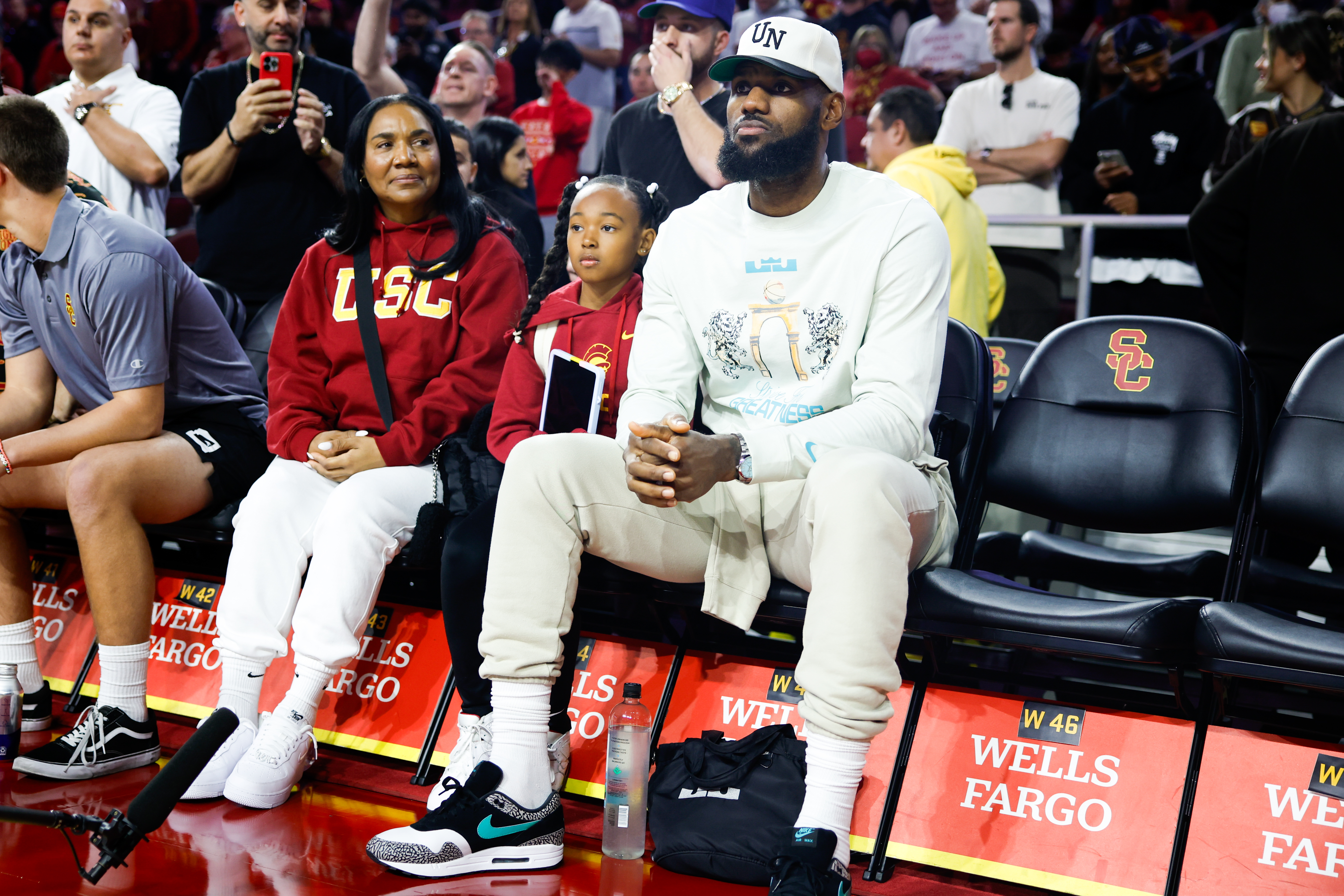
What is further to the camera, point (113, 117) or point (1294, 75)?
point (113, 117)

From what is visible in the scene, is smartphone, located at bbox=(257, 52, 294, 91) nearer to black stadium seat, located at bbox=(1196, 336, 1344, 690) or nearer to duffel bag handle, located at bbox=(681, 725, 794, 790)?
duffel bag handle, located at bbox=(681, 725, 794, 790)

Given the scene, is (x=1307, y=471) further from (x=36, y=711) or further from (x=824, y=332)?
(x=36, y=711)

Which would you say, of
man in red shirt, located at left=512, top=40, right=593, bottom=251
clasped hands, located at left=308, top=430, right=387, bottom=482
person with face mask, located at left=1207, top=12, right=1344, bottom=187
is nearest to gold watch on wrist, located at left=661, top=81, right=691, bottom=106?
clasped hands, located at left=308, top=430, right=387, bottom=482

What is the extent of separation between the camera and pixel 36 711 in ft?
11.4

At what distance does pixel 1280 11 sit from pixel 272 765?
Answer: 25.7 feet

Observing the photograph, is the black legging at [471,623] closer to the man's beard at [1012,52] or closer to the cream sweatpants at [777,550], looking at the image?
the cream sweatpants at [777,550]

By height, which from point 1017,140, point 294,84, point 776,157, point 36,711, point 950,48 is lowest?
point 36,711

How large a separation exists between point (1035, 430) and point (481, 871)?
6.09ft

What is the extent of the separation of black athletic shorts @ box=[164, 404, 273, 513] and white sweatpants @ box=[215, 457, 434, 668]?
27 cm

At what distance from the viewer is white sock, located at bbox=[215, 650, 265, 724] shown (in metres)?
3.06

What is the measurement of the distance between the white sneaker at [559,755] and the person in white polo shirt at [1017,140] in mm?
3602

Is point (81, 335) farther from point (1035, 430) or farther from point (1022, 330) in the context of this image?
point (1022, 330)

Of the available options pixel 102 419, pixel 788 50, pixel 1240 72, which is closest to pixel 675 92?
pixel 788 50

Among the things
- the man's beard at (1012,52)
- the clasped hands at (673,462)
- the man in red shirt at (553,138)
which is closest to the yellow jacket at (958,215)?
the man's beard at (1012,52)
